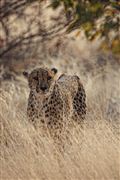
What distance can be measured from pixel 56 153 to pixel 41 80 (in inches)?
51.3

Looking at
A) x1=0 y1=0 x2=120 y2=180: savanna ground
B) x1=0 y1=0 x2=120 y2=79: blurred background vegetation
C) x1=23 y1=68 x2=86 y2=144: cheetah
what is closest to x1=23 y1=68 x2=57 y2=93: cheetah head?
x1=23 y1=68 x2=86 y2=144: cheetah

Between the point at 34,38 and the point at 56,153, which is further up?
the point at 34,38

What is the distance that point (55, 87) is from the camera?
8344mm

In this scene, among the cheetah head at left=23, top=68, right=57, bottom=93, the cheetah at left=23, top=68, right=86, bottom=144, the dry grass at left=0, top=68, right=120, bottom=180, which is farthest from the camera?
the cheetah head at left=23, top=68, right=57, bottom=93

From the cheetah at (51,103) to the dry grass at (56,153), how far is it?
163mm

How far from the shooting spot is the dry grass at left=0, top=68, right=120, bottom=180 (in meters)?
6.81

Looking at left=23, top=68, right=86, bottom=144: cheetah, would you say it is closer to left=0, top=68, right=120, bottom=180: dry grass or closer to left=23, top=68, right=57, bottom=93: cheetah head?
left=23, top=68, right=57, bottom=93: cheetah head

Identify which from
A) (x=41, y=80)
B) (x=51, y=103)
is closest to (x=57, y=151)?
(x=51, y=103)

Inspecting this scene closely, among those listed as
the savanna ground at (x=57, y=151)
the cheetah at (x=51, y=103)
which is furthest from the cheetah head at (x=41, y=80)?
the savanna ground at (x=57, y=151)

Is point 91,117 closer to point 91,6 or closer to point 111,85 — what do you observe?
point 91,6

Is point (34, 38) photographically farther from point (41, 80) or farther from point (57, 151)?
point (57, 151)

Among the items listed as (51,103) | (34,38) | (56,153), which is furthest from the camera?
(34,38)

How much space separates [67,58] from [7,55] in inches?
46.8

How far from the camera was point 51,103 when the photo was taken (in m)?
8.23
